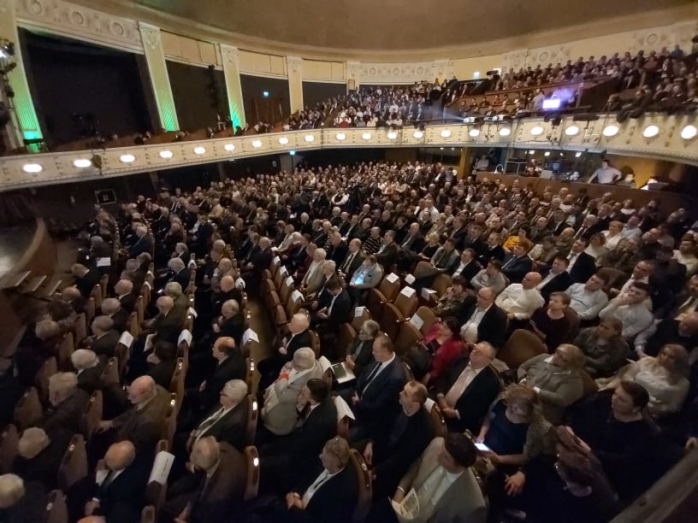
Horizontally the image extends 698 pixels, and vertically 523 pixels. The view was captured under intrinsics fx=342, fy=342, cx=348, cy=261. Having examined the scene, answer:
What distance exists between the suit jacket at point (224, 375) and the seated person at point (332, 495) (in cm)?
108

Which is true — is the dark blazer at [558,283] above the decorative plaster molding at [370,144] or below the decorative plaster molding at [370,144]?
below

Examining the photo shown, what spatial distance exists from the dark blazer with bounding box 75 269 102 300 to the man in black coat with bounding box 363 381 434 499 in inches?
173

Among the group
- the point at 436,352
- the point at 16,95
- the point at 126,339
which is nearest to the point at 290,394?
the point at 436,352

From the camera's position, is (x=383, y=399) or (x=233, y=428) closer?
(x=233, y=428)

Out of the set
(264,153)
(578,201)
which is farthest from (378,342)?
(264,153)

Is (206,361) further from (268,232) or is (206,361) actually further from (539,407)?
(268,232)

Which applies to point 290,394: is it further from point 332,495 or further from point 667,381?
point 667,381

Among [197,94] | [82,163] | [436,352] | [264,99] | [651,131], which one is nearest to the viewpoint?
[436,352]

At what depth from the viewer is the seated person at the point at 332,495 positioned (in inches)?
66.7

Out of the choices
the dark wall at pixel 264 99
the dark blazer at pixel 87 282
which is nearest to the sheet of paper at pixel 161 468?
the dark blazer at pixel 87 282

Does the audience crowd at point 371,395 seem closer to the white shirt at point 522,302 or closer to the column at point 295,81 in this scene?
the white shirt at point 522,302

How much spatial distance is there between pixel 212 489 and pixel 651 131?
336 inches

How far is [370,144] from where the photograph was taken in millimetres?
14414

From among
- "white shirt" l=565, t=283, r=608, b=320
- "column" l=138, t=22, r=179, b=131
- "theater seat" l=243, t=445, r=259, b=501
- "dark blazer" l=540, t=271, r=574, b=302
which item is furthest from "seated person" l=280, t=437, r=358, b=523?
"column" l=138, t=22, r=179, b=131
